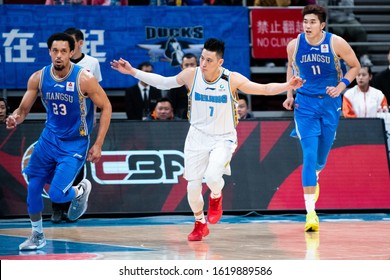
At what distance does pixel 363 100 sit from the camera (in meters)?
15.5

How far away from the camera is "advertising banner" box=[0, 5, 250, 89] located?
16422 mm

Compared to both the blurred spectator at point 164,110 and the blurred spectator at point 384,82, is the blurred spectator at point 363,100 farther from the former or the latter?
the blurred spectator at point 164,110

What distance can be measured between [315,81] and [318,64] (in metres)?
0.23

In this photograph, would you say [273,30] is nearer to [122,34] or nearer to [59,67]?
[122,34]

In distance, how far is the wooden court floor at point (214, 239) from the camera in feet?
29.1

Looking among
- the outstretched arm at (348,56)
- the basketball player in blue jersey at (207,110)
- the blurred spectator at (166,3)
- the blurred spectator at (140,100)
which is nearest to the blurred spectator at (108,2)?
the blurred spectator at (166,3)

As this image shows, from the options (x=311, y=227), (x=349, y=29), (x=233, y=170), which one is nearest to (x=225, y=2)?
(x=349, y=29)

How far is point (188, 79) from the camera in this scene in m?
10.5

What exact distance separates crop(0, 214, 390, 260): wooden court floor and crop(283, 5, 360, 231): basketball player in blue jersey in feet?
3.00

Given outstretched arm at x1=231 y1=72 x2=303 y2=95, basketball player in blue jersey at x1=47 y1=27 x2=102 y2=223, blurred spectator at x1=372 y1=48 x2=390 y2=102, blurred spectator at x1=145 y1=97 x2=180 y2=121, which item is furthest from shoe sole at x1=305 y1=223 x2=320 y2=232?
blurred spectator at x1=372 y1=48 x2=390 y2=102

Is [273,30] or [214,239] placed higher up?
[273,30]

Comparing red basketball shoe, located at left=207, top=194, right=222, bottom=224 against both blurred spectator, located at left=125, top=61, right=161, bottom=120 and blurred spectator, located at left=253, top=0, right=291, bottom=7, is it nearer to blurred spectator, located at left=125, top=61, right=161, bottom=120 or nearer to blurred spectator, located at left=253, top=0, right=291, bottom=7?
blurred spectator, located at left=125, top=61, right=161, bottom=120

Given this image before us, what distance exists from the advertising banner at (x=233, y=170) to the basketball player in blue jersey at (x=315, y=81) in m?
2.41
